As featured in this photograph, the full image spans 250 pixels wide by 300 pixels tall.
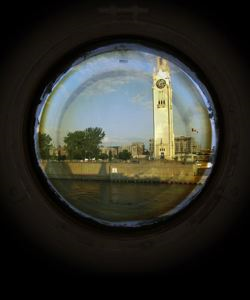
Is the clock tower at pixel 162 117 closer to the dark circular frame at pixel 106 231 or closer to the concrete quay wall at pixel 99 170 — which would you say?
the concrete quay wall at pixel 99 170

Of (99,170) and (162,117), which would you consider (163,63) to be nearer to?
(162,117)

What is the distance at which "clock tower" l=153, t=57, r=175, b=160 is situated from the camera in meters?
1.69

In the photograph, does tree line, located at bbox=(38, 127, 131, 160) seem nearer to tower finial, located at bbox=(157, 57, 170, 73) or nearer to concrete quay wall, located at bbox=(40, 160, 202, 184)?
concrete quay wall, located at bbox=(40, 160, 202, 184)

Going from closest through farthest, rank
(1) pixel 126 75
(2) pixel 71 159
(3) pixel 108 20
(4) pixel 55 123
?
(3) pixel 108 20 → (4) pixel 55 123 → (1) pixel 126 75 → (2) pixel 71 159

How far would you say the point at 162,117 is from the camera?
7.32 feet

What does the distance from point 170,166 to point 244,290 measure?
1.82 m

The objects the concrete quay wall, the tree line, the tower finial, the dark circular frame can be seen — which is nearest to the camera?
the dark circular frame

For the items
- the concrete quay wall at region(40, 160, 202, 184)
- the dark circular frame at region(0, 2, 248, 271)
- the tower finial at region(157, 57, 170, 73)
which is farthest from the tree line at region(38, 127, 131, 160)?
the tower finial at region(157, 57, 170, 73)

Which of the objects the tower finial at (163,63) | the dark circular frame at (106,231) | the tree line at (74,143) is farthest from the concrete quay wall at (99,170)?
the tower finial at (163,63)

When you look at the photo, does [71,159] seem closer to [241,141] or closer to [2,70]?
[2,70]

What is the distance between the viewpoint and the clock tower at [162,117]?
169cm

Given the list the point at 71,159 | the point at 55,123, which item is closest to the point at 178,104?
the point at 55,123

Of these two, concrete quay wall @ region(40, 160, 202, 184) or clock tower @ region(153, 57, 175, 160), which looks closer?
concrete quay wall @ region(40, 160, 202, 184)

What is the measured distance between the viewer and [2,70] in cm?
90
